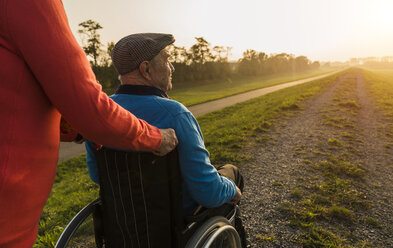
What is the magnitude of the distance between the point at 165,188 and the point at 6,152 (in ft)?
2.69

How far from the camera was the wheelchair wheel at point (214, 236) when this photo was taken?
150 centimetres

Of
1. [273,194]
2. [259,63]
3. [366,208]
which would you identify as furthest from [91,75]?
[259,63]

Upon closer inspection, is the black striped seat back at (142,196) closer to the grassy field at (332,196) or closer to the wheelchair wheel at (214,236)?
the wheelchair wheel at (214,236)

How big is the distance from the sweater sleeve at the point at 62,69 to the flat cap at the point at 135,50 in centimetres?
62

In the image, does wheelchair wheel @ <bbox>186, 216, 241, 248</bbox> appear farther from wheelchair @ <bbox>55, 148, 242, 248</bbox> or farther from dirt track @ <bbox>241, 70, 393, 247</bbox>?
dirt track @ <bbox>241, 70, 393, 247</bbox>

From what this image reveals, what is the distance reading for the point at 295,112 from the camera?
1007cm

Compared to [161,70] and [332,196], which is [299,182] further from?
[161,70]

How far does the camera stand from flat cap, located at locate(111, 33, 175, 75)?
4.81 ft

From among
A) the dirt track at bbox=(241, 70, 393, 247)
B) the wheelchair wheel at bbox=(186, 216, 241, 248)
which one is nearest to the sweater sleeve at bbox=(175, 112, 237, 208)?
the wheelchair wheel at bbox=(186, 216, 241, 248)

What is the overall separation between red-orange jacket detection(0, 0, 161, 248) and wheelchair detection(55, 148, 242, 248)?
0.41 m

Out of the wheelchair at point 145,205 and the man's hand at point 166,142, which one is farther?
the wheelchair at point 145,205

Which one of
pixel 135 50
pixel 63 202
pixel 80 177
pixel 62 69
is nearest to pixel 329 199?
pixel 135 50

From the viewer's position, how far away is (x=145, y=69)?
1.53m

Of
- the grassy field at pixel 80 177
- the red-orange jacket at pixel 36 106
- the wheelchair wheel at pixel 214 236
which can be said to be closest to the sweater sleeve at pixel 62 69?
the red-orange jacket at pixel 36 106
